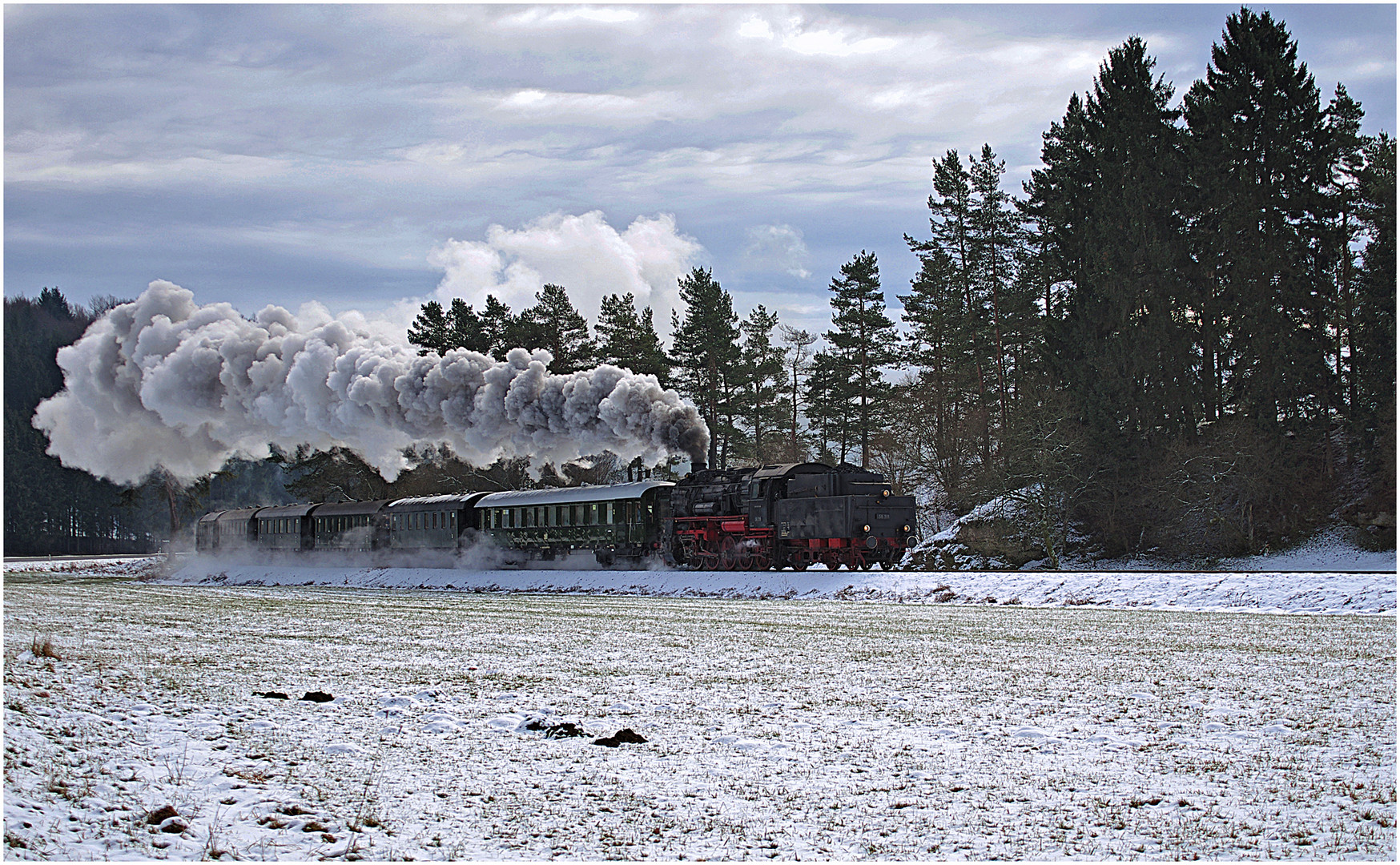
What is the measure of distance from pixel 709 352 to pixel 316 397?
29248mm

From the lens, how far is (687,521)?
34.5 metres

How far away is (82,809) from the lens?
5.95 m

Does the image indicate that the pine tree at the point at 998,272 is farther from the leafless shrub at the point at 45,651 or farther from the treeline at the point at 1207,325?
the leafless shrub at the point at 45,651

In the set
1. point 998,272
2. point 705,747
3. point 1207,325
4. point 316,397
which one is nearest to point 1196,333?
point 1207,325

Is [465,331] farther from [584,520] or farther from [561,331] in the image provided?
[584,520]

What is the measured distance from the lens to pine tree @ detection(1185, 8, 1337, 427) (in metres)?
42.2

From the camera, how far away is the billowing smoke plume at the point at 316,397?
4028 centimetres

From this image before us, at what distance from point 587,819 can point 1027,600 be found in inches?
741

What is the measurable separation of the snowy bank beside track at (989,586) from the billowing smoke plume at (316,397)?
258 inches

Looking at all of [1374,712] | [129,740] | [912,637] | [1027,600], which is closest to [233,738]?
[129,740]

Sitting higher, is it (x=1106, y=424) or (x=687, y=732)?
(x=1106, y=424)

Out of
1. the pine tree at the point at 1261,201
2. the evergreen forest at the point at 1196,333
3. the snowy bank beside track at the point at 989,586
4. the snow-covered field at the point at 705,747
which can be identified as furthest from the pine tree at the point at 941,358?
the snow-covered field at the point at 705,747

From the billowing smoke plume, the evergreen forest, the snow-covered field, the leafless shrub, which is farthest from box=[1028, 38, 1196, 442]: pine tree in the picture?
the leafless shrub

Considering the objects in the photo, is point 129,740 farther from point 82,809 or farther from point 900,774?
point 900,774
